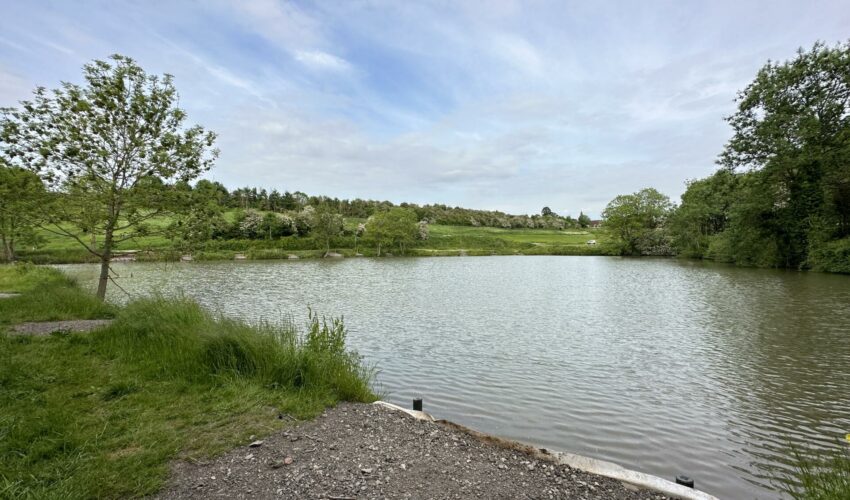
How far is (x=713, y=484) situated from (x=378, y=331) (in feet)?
34.0

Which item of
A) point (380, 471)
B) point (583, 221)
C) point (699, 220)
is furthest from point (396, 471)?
point (583, 221)

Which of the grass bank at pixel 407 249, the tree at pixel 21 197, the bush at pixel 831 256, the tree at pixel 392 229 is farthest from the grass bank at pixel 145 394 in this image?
the tree at pixel 392 229

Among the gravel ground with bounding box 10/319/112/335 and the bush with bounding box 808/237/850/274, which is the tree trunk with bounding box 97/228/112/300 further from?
the bush with bounding box 808/237/850/274

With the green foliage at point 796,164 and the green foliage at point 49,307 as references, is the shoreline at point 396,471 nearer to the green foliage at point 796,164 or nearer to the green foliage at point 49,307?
the green foliage at point 49,307

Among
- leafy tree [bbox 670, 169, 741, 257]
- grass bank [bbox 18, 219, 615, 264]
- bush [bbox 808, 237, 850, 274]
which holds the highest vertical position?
leafy tree [bbox 670, 169, 741, 257]

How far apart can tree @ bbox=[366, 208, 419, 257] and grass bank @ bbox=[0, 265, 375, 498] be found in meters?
65.4

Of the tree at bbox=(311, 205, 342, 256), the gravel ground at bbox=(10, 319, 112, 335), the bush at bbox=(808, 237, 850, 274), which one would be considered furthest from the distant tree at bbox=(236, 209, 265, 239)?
the bush at bbox=(808, 237, 850, 274)

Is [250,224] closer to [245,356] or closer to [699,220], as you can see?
[245,356]

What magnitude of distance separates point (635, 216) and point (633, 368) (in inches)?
2919

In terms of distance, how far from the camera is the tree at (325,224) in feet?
231

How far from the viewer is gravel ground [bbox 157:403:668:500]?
3.95 meters

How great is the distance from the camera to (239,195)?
9188 cm

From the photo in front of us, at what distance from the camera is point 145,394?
20.0ft

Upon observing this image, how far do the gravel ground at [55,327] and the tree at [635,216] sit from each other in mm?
76781
